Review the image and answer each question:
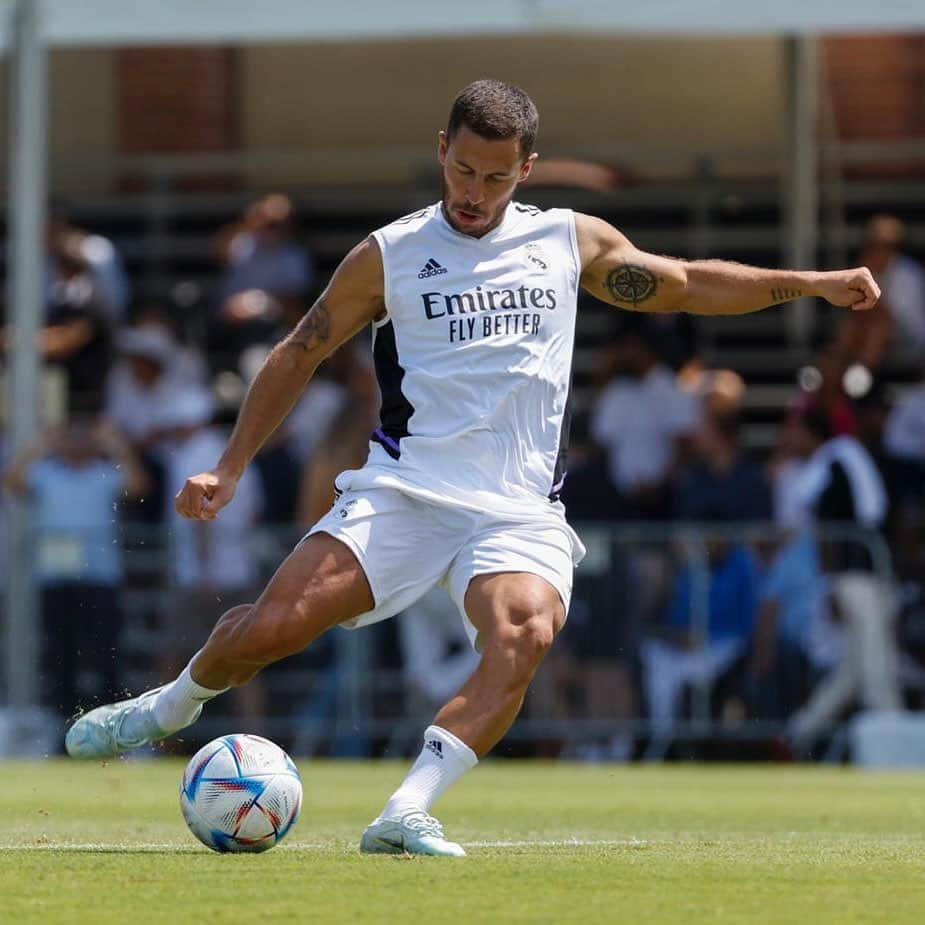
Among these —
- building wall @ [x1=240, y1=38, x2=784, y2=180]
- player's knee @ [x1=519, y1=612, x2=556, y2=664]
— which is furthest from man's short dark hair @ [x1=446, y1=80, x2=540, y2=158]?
building wall @ [x1=240, y1=38, x2=784, y2=180]

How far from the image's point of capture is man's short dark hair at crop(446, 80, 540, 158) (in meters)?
7.31

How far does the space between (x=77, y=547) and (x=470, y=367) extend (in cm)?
904

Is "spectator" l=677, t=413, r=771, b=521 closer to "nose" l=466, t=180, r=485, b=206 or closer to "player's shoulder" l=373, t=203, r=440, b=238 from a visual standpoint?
"player's shoulder" l=373, t=203, r=440, b=238

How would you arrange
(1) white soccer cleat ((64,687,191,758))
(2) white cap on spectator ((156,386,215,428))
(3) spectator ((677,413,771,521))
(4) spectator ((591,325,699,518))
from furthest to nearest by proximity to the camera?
(2) white cap on spectator ((156,386,215,428)) → (4) spectator ((591,325,699,518)) → (3) spectator ((677,413,771,521)) → (1) white soccer cleat ((64,687,191,758))

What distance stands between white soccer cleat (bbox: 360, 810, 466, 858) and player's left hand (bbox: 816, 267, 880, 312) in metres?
2.29

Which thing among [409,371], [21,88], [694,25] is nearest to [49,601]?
[21,88]

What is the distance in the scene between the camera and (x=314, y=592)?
24.3ft

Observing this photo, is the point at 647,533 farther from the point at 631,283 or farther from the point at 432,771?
the point at 432,771

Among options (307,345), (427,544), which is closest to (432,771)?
(427,544)

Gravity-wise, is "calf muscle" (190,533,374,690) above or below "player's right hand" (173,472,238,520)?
below

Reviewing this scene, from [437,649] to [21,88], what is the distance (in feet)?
17.5

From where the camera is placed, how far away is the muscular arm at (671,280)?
310 inches

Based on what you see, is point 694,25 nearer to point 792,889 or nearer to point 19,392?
point 19,392

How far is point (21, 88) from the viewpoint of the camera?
17.0 meters
